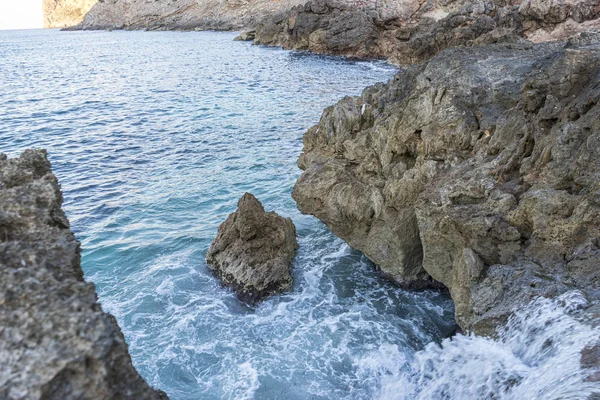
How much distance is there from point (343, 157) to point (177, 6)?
427 ft

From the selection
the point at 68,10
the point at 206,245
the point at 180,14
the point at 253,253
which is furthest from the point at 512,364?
the point at 68,10

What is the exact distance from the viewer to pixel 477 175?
30.9 feet

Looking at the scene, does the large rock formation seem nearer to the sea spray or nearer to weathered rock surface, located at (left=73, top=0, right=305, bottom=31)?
weathered rock surface, located at (left=73, top=0, right=305, bottom=31)

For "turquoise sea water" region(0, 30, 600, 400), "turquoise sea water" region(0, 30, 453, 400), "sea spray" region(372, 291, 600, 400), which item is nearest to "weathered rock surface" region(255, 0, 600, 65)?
"turquoise sea water" region(0, 30, 453, 400)

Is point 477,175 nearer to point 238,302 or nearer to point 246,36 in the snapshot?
point 238,302

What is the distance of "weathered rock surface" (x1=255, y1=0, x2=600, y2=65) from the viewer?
36.5 m

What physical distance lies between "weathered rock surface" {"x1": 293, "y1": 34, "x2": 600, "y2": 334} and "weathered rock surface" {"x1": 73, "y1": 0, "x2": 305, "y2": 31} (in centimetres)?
8880

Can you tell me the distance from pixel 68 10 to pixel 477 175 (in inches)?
8586

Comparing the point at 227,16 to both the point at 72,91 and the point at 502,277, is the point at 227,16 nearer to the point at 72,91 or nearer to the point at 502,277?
the point at 72,91

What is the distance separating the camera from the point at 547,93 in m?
9.30

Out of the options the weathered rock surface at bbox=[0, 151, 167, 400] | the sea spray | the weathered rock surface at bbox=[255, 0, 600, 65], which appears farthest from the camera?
the weathered rock surface at bbox=[255, 0, 600, 65]

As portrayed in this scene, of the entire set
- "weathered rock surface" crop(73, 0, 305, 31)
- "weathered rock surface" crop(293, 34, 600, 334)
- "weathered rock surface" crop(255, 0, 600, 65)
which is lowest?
"weathered rock surface" crop(293, 34, 600, 334)

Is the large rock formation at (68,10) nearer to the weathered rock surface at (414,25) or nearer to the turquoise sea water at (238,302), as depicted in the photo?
the weathered rock surface at (414,25)

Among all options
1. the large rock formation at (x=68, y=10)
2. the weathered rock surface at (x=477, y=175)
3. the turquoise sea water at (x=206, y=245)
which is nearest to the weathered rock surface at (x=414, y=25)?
the turquoise sea water at (x=206, y=245)
